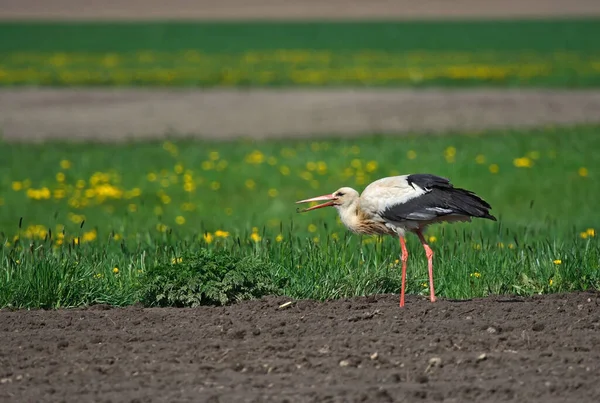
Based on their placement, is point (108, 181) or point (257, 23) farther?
point (257, 23)

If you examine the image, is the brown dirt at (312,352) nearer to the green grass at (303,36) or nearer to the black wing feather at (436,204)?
the black wing feather at (436,204)

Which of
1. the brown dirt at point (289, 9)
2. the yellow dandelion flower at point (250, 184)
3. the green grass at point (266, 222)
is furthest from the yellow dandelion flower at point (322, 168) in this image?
the brown dirt at point (289, 9)

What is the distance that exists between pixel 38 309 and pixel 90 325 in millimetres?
741

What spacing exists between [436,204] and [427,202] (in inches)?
2.5

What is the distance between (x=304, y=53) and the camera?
35.8 meters

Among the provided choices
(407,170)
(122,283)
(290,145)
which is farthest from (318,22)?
(122,283)

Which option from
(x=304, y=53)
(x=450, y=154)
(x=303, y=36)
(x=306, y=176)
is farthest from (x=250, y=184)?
(x=303, y=36)

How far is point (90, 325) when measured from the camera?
6.68 m

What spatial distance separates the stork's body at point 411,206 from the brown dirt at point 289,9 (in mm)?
48729

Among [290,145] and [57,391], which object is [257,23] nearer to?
[290,145]

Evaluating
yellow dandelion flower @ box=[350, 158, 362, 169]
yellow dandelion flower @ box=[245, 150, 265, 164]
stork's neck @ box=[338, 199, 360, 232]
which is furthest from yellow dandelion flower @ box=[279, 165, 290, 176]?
stork's neck @ box=[338, 199, 360, 232]

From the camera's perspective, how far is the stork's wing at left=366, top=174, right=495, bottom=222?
7070 millimetres

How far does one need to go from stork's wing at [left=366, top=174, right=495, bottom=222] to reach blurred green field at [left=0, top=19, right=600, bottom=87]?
19146mm

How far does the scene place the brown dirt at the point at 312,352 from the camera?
536 centimetres
